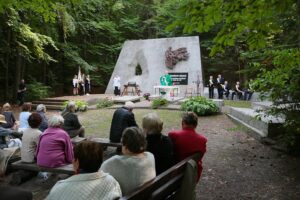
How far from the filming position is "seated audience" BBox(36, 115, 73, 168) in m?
4.62

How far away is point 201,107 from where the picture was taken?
11.7m

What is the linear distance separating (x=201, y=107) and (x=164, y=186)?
873 cm

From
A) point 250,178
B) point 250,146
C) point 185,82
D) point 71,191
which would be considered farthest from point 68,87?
point 71,191

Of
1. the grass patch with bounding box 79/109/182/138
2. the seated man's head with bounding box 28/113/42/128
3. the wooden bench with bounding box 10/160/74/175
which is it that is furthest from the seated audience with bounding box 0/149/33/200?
the grass patch with bounding box 79/109/182/138

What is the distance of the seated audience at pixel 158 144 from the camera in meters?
3.65

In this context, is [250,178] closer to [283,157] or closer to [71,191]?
[283,157]

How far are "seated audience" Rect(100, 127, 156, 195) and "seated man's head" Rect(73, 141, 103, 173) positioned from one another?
532 millimetres

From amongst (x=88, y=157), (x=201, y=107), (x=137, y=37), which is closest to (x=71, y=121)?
(x=88, y=157)

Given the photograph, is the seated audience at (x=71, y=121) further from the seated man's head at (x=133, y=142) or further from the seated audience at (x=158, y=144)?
the seated man's head at (x=133, y=142)

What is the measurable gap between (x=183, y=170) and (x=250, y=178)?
217cm

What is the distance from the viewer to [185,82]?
1991 cm

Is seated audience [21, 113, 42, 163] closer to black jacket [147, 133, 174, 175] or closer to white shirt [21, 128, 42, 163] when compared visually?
white shirt [21, 128, 42, 163]

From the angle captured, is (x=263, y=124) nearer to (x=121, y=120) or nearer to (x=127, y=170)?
(x=121, y=120)

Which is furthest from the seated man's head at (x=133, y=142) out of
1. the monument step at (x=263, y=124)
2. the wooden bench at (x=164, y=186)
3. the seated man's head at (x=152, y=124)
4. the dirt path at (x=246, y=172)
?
the monument step at (x=263, y=124)
